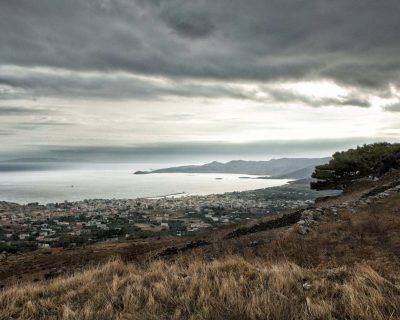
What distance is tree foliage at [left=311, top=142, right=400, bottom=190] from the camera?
130 ft

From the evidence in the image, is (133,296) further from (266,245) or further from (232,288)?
(266,245)

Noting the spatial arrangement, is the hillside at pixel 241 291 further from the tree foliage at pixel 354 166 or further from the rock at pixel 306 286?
the tree foliage at pixel 354 166

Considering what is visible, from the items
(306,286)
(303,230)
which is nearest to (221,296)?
(306,286)

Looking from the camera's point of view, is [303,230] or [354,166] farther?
[354,166]

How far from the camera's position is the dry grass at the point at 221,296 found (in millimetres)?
5320

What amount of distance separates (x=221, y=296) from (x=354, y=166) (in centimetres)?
3914

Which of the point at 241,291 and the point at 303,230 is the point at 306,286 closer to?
the point at 241,291

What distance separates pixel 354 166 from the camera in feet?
133

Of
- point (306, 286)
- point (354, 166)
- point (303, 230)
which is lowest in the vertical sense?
point (303, 230)

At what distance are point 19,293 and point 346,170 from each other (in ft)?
131

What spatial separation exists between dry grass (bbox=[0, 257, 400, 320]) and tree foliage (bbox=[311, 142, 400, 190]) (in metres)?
34.8

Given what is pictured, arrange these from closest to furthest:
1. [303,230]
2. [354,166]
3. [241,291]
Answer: [241,291] → [303,230] → [354,166]

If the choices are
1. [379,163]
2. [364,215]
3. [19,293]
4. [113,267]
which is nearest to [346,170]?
[379,163]

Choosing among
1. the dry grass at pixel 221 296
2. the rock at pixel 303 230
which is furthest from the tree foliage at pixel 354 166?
the dry grass at pixel 221 296
